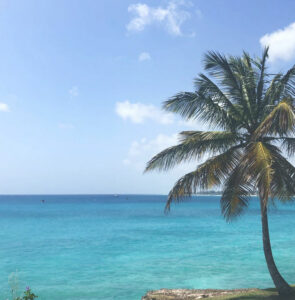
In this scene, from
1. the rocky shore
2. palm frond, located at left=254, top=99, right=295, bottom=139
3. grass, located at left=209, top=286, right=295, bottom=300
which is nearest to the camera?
palm frond, located at left=254, top=99, right=295, bottom=139

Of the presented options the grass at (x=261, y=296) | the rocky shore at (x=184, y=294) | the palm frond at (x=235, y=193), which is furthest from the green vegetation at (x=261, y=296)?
the palm frond at (x=235, y=193)

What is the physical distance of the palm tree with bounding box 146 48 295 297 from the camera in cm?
881

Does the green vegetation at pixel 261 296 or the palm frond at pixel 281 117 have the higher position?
the palm frond at pixel 281 117

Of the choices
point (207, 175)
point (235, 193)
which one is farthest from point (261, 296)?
point (207, 175)

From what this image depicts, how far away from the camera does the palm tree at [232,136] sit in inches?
347

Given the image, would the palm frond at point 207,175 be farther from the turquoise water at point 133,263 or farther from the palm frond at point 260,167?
the turquoise water at point 133,263

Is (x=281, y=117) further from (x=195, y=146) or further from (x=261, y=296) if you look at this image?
(x=261, y=296)

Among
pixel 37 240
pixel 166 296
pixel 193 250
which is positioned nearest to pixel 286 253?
pixel 193 250

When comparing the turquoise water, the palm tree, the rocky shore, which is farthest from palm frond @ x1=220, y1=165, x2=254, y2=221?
the turquoise water

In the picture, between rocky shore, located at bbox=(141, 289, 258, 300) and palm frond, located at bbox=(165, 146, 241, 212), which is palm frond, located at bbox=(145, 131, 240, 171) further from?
rocky shore, located at bbox=(141, 289, 258, 300)

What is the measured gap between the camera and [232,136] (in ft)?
30.1

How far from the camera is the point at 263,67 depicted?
32.5 ft

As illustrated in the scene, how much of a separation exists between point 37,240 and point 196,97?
25459mm

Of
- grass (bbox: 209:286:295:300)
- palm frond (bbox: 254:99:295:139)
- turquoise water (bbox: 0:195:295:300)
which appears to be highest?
palm frond (bbox: 254:99:295:139)
